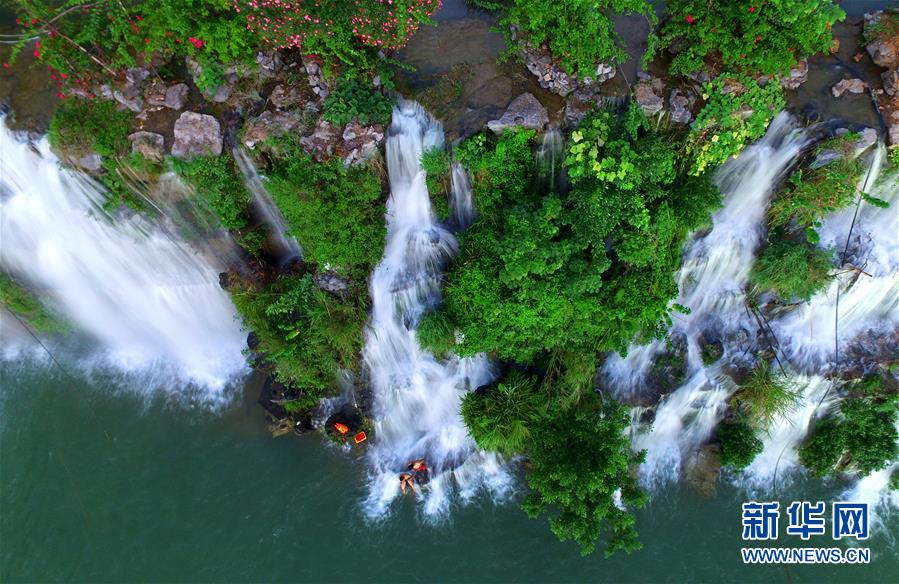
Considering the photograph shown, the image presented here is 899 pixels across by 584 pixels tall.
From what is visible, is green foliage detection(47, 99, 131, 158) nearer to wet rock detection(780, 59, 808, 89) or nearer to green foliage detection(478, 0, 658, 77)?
green foliage detection(478, 0, 658, 77)

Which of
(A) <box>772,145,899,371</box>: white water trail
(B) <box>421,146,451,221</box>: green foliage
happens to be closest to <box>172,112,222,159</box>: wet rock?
(B) <box>421,146,451,221</box>: green foliage

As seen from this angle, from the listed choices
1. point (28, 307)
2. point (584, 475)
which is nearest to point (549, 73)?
point (584, 475)

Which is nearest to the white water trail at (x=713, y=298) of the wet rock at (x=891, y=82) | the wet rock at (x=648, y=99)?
the wet rock at (x=891, y=82)

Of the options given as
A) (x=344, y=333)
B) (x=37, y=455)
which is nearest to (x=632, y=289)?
(x=344, y=333)

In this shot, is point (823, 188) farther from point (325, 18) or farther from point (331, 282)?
point (331, 282)

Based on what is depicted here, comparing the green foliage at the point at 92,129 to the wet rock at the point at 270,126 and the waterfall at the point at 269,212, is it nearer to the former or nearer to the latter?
the waterfall at the point at 269,212

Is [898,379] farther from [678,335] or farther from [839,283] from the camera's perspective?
[678,335]
